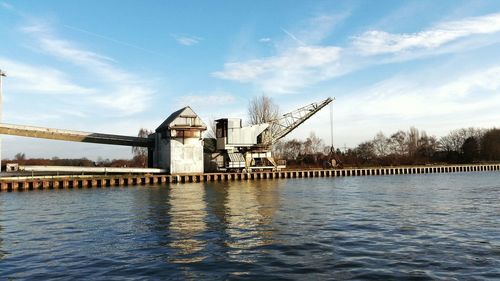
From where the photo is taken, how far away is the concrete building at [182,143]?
156 feet

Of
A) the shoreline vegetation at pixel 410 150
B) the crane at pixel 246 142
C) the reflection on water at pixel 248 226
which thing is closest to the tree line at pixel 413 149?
the shoreline vegetation at pixel 410 150

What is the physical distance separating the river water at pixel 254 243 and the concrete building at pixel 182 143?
87.5 feet

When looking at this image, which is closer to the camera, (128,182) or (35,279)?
(35,279)

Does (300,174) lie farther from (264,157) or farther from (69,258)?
(69,258)

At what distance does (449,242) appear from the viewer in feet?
39.7

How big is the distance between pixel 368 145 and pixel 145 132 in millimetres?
64283

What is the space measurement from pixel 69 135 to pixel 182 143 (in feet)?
43.0

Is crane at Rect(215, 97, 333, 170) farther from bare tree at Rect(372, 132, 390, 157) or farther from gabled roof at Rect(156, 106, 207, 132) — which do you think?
bare tree at Rect(372, 132, 390, 157)

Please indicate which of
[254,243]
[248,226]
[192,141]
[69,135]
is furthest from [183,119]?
[254,243]

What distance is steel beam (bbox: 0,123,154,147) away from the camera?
43781 millimetres

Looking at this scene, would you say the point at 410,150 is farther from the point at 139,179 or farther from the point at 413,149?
the point at 139,179

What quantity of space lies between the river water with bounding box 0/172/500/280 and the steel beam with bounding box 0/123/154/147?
26896 millimetres

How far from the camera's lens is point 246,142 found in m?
55.4

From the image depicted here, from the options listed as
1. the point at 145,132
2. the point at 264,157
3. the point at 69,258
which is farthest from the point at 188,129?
the point at 145,132
